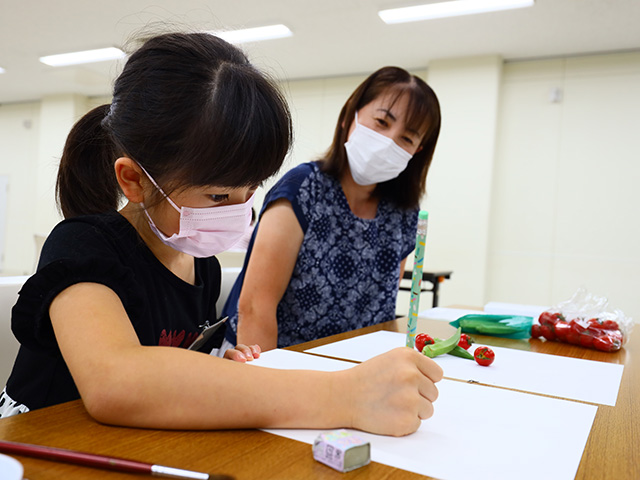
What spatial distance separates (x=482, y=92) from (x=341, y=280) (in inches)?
158

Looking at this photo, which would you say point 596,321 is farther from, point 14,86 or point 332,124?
point 14,86

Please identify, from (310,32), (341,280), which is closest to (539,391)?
(341,280)

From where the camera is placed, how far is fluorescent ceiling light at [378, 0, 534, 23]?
155 inches

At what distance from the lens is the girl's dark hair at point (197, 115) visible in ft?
2.45

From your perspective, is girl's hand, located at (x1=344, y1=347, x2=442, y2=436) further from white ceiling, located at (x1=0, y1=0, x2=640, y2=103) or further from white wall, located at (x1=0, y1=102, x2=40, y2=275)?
white wall, located at (x1=0, y1=102, x2=40, y2=275)

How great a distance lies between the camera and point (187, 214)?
2.75ft

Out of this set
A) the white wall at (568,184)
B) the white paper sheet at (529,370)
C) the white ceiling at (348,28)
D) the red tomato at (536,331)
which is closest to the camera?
the white paper sheet at (529,370)

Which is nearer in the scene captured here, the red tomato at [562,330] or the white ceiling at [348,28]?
the red tomato at [562,330]

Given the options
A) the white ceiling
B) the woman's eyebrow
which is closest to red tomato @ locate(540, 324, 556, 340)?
the woman's eyebrow

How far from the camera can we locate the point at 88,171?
3.16ft

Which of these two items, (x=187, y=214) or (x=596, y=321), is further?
(x=596, y=321)

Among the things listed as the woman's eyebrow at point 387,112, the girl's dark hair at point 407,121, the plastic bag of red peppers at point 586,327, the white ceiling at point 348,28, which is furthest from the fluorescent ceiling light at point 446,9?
the plastic bag of red peppers at point 586,327

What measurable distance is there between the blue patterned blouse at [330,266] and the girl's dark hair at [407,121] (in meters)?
0.10

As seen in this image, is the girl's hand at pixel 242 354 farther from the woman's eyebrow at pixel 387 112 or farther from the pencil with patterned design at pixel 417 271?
the woman's eyebrow at pixel 387 112
